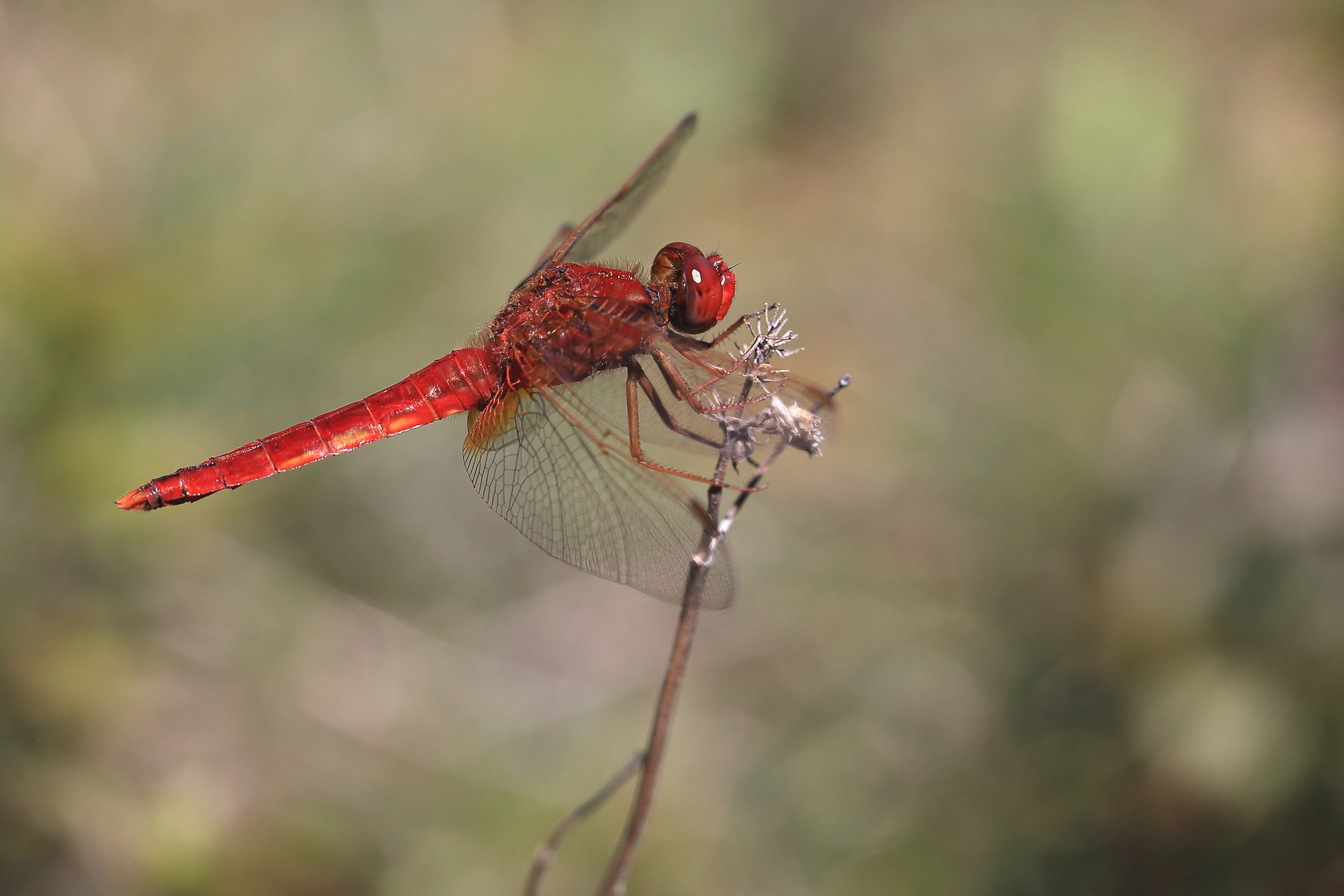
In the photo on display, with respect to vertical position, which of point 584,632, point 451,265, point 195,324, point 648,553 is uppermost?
point 451,265

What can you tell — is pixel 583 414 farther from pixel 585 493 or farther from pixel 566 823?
pixel 566 823

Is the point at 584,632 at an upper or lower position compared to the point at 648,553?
upper

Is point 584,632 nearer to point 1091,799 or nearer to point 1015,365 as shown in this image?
point 1091,799

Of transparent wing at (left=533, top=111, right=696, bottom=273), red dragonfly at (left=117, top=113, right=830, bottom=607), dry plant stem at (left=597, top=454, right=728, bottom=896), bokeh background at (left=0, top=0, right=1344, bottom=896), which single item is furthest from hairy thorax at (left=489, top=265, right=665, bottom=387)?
bokeh background at (left=0, top=0, right=1344, bottom=896)

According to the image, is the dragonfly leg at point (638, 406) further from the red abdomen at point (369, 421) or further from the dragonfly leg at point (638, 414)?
the red abdomen at point (369, 421)

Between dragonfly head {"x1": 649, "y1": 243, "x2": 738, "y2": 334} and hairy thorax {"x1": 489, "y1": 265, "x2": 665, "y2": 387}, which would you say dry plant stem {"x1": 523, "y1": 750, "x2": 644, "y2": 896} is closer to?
hairy thorax {"x1": 489, "y1": 265, "x2": 665, "y2": 387}

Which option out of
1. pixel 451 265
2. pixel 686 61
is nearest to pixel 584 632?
pixel 451 265
